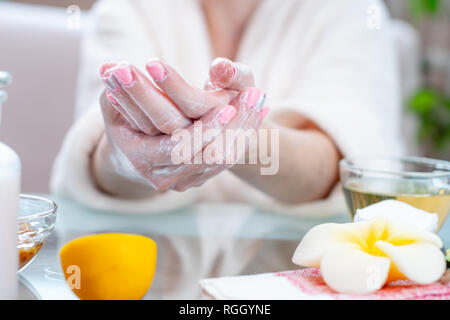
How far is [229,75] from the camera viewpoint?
302 millimetres

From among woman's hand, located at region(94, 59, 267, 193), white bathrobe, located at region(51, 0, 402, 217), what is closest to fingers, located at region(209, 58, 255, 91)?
woman's hand, located at region(94, 59, 267, 193)

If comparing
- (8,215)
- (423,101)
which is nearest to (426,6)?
(423,101)

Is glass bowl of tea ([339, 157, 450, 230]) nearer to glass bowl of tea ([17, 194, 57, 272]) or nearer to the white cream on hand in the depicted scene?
the white cream on hand

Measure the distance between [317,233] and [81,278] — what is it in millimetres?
130

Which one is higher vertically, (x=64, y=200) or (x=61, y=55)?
(x=61, y=55)

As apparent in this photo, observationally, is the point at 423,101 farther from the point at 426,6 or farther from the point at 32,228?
the point at 32,228

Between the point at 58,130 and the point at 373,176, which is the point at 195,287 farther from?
the point at 58,130

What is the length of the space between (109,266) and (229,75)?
0.13 meters

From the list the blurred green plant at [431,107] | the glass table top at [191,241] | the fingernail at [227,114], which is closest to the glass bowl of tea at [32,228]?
the glass table top at [191,241]

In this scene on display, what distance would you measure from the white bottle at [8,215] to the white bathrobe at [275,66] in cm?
32

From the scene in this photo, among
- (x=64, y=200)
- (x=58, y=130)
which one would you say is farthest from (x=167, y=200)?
(x=58, y=130)
